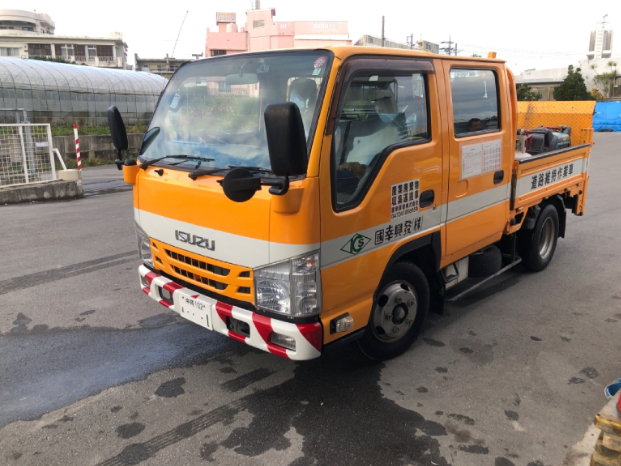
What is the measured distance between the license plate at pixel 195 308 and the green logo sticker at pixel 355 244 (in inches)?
37.3

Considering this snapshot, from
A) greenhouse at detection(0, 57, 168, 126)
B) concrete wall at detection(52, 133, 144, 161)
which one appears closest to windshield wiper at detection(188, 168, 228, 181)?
concrete wall at detection(52, 133, 144, 161)

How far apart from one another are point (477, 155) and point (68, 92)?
1717 centimetres

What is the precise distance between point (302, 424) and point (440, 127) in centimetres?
221

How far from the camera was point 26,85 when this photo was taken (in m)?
16.1

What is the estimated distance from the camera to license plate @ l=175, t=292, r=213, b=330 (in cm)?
317

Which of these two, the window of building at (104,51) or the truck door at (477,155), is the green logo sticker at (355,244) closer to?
the truck door at (477,155)

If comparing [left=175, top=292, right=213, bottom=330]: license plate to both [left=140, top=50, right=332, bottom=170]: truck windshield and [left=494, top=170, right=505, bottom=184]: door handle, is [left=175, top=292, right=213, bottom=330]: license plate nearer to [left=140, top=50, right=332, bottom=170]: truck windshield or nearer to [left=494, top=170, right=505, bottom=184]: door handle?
[left=140, top=50, right=332, bottom=170]: truck windshield

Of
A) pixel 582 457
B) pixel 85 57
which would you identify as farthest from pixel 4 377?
pixel 85 57

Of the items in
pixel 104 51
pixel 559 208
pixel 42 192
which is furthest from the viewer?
pixel 104 51

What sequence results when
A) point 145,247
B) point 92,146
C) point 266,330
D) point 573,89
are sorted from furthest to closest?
1. point 573,89
2. point 92,146
3. point 145,247
4. point 266,330

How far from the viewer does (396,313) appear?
3.54m

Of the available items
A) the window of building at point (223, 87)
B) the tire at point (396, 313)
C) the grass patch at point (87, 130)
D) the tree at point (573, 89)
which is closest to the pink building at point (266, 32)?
the tree at point (573, 89)

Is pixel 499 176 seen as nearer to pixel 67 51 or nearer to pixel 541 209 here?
pixel 541 209

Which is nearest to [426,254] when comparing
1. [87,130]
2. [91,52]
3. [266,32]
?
[87,130]
